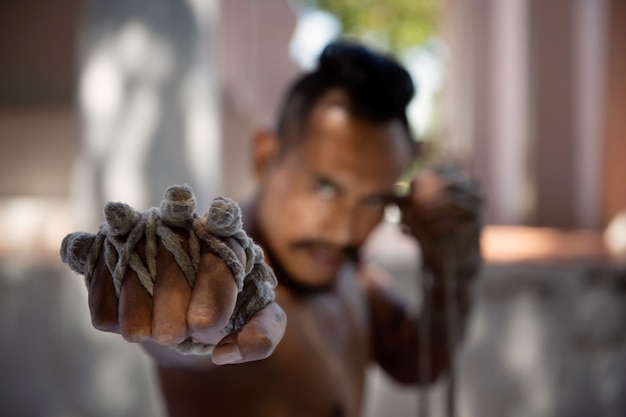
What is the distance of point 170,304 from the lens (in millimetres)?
356

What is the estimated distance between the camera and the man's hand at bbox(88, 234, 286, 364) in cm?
35

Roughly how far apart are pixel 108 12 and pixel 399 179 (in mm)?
618

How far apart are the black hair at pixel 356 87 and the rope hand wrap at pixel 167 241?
40 centimetres

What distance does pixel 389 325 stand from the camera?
1049 mm

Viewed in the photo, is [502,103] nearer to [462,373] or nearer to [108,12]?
[462,373]

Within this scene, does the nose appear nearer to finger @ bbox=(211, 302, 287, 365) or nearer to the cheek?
the cheek

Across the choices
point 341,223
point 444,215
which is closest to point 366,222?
point 341,223

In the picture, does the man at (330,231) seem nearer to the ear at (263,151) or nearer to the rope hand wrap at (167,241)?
the ear at (263,151)

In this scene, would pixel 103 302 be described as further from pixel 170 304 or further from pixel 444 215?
pixel 444 215

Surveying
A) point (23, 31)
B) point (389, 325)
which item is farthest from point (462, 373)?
point (23, 31)

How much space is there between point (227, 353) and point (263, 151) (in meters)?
0.58

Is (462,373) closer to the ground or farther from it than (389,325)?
closer to the ground

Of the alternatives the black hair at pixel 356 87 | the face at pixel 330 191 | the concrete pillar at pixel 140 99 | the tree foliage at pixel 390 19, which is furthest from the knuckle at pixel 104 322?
the tree foliage at pixel 390 19

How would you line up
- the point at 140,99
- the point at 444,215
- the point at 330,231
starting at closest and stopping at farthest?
the point at 330,231, the point at 444,215, the point at 140,99
